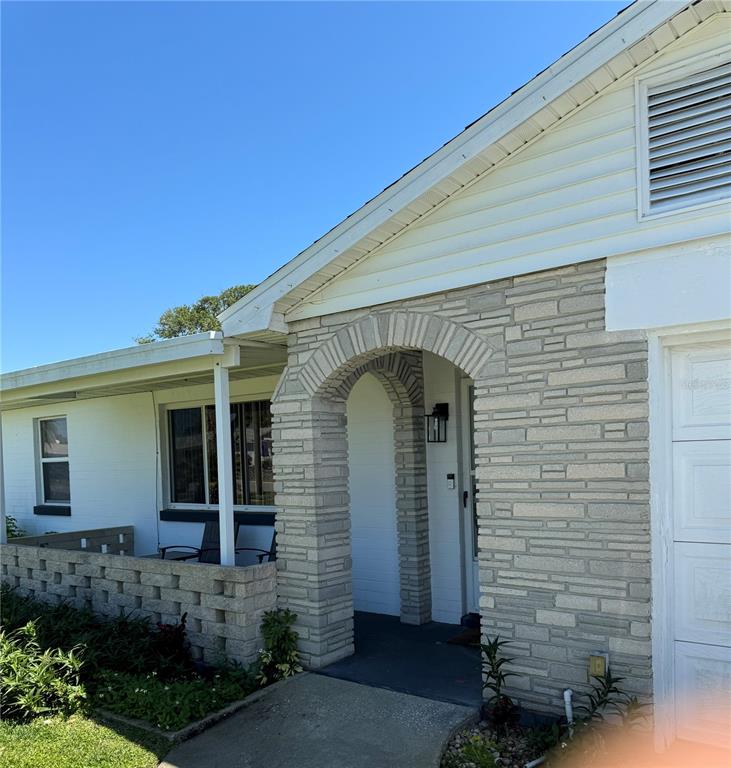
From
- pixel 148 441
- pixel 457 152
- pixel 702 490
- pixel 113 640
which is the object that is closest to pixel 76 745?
pixel 113 640

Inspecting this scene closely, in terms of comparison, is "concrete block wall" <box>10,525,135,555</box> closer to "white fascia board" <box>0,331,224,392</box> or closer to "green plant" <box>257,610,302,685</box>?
"white fascia board" <box>0,331,224,392</box>

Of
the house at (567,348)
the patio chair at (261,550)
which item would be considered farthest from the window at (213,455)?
the house at (567,348)

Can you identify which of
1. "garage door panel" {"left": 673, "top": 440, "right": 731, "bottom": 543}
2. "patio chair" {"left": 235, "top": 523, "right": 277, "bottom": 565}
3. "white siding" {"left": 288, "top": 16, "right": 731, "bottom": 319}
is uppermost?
"white siding" {"left": 288, "top": 16, "right": 731, "bottom": 319}

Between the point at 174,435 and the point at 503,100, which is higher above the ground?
the point at 503,100

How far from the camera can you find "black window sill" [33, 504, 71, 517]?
37.8 feet

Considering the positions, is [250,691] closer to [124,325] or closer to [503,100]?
[503,100]

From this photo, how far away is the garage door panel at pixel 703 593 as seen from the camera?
3807 millimetres

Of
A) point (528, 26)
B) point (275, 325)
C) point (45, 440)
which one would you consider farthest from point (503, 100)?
point (45, 440)

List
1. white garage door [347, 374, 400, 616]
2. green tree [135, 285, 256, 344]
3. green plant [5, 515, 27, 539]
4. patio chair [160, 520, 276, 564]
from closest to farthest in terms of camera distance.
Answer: white garage door [347, 374, 400, 616] < patio chair [160, 520, 276, 564] < green plant [5, 515, 27, 539] < green tree [135, 285, 256, 344]

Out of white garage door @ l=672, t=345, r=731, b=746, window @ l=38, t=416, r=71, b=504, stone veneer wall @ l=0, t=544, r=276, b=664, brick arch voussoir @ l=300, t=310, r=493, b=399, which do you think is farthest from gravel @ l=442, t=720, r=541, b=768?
window @ l=38, t=416, r=71, b=504

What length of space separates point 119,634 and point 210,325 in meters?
23.8

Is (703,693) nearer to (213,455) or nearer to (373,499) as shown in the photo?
(373,499)

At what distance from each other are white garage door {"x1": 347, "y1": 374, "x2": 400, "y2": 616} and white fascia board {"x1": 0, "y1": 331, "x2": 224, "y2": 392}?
6.98ft

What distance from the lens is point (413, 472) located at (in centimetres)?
693
